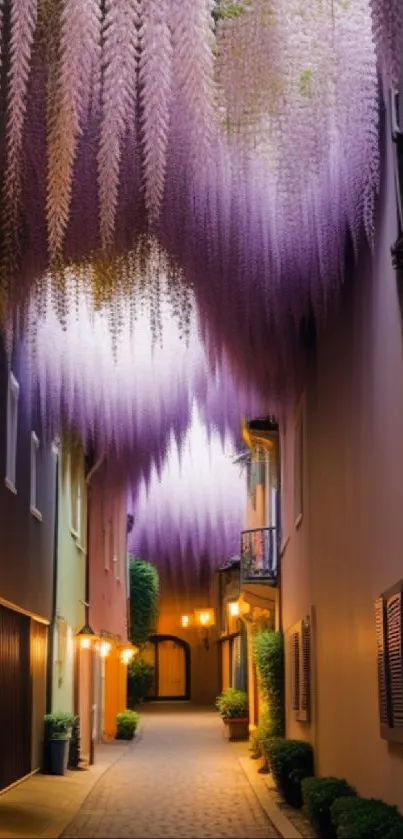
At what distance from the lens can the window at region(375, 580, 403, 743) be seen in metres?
7.34

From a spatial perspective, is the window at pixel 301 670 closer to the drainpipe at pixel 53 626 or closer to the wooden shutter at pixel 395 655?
the drainpipe at pixel 53 626

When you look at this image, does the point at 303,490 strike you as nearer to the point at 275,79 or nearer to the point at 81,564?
the point at 275,79

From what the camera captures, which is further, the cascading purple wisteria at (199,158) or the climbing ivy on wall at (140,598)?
the climbing ivy on wall at (140,598)

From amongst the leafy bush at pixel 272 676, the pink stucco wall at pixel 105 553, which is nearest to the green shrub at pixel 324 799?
the leafy bush at pixel 272 676

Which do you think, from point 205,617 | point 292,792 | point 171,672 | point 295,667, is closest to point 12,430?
point 295,667

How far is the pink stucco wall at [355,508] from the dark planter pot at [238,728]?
32.2 feet

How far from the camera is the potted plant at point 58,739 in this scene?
16.0 metres

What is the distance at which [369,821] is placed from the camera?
7.14 m

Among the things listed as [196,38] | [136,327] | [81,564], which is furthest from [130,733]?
[196,38]

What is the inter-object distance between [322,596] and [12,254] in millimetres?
4777

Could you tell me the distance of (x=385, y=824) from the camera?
7031 millimetres

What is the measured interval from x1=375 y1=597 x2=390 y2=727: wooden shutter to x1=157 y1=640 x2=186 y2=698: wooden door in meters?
36.7

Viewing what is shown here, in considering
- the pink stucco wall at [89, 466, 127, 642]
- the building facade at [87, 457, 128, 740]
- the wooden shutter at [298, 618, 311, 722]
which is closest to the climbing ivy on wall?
the building facade at [87, 457, 128, 740]

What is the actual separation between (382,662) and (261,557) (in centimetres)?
1137
